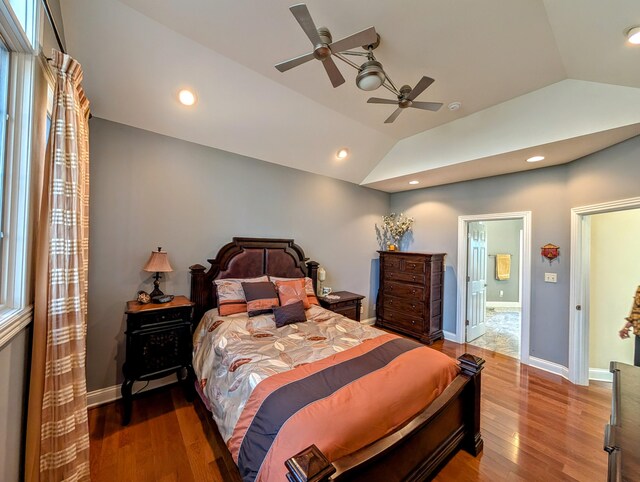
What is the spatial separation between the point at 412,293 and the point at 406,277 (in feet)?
0.92

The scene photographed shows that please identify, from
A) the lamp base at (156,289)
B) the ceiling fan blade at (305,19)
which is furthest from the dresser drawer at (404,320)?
the ceiling fan blade at (305,19)

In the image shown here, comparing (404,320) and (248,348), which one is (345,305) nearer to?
(404,320)

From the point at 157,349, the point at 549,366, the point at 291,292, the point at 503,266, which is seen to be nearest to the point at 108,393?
the point at 157,349

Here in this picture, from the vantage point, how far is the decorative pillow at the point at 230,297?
8.86 ft

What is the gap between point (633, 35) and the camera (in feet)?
5.44

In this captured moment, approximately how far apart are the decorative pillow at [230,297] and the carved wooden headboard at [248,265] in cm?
18

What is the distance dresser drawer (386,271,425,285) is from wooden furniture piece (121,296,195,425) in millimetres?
3297

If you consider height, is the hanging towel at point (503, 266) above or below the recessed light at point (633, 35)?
below

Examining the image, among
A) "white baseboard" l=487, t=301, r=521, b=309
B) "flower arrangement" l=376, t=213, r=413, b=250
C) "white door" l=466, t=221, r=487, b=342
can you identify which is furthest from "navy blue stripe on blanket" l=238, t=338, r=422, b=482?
"white baseboard" l=487, t=301, r=521, b=309

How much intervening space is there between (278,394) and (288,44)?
2623 mm

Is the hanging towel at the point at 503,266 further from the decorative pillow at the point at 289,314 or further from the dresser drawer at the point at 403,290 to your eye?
the decorative pillow at the point at 289,314

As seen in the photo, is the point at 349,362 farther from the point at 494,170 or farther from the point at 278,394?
the point at 494,170

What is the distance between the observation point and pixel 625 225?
2.99 meters

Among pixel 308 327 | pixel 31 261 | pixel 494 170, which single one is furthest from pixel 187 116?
pixel 494 170
